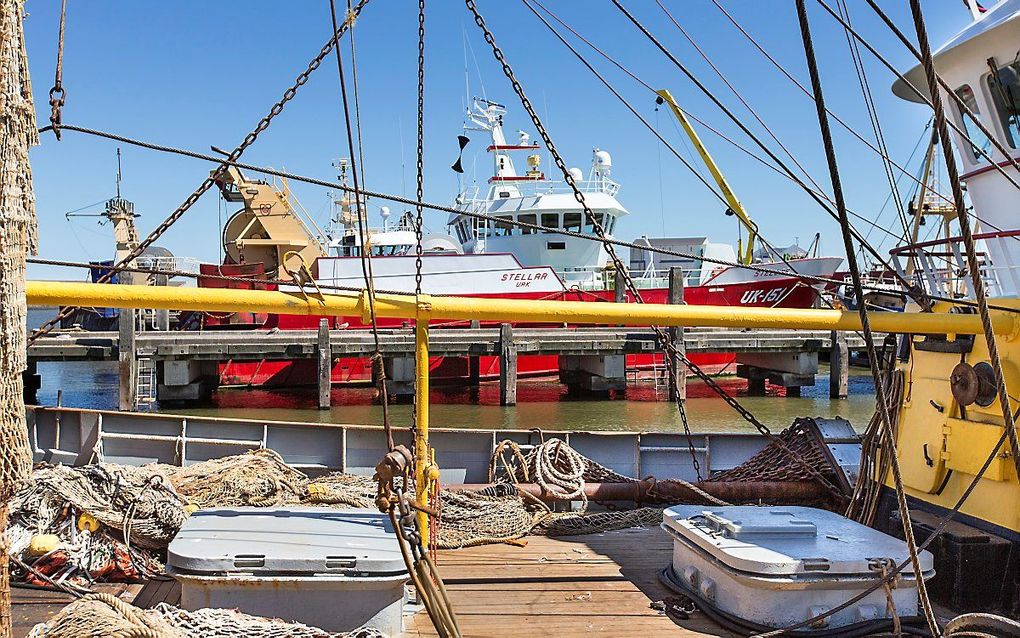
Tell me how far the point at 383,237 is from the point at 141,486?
88.4 ft

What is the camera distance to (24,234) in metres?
2.42

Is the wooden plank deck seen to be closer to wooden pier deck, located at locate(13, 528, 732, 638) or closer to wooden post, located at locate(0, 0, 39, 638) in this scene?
wooden pier deck, located at locate(13, 528, 732, 638)

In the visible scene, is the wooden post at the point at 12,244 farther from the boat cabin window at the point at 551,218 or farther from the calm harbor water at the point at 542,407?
the boat cabin window at the point at 551,218

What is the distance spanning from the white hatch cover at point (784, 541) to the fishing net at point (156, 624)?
76.9 inches

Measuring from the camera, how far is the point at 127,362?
2105 centimetres

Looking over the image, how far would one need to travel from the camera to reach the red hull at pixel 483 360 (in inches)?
1020

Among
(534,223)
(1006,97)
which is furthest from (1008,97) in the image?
(534,223)

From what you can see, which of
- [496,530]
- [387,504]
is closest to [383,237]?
[496,530]

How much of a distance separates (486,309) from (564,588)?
1.82m

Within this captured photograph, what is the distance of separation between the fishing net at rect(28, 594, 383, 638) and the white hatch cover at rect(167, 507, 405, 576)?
0.79ft

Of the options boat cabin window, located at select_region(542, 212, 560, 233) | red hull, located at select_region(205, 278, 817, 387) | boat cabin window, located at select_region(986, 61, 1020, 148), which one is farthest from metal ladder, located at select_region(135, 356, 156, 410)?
boat cabin window, located at select_region(986, 61, 1020, 148)

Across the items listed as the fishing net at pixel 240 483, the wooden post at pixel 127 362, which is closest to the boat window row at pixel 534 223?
the wooden post at pixel 127 362

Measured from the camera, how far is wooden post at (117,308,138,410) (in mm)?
20797

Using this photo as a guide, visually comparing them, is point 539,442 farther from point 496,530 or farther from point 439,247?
point 439,247
